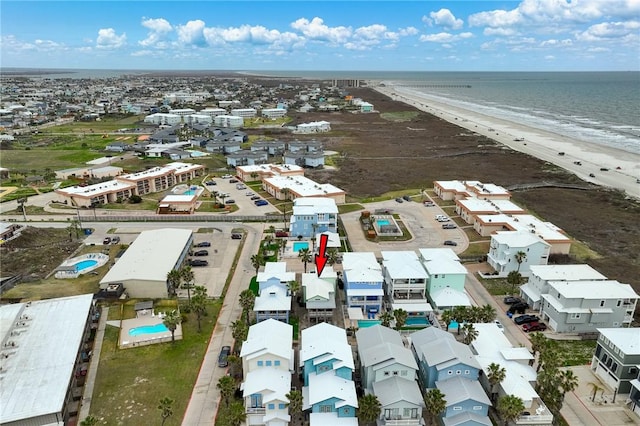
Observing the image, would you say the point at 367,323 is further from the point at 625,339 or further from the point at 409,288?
the point at 625,339

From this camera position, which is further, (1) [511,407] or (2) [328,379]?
(2) [328,379]

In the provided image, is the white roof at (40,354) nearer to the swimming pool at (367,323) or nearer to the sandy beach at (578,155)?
the swimming pool at (367,323)

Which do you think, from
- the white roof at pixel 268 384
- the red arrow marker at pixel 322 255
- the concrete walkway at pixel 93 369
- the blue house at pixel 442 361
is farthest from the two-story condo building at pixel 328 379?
the concrete walkway at pixel 93 369

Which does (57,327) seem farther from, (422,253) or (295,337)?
(422,253)

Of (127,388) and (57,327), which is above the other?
(57,327)

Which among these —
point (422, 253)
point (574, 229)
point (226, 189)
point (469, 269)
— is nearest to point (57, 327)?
point (422, 253)

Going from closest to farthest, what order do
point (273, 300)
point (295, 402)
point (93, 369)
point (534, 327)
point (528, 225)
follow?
1. point (295, 402)
2. point (93, 369)
3. point (534, 327)
4. point (273, 300)
5. point (528, 225)

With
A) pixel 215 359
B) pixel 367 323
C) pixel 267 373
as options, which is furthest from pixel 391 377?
pixel 215 359
